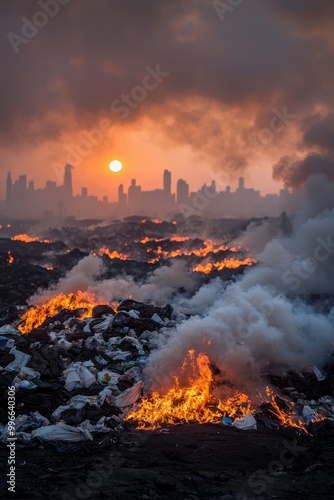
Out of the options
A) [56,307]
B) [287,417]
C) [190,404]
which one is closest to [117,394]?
[190,404]

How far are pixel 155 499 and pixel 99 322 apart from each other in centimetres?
837

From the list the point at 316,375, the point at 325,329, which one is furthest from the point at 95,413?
the point at 325,329

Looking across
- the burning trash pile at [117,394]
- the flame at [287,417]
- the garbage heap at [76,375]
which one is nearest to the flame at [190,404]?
the burning trash pile at [117,394]

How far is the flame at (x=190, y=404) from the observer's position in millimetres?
8734

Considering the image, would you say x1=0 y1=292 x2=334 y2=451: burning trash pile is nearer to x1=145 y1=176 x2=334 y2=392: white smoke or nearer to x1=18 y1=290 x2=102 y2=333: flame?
x1=145 y1=176 x2=334 y2=392: white smoke

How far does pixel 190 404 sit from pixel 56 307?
9.35 m

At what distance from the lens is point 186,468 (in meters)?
6.57

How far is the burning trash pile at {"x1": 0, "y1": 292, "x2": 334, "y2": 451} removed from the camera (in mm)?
8016

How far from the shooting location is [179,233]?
7638cm

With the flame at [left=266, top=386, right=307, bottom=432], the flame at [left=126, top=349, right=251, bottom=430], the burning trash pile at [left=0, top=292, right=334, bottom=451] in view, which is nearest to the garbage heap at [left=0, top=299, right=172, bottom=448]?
the burning trash pile at [left=0, top=292, right=334, bottom=451]

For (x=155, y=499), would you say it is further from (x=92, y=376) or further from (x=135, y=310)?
(x=135, y=310)

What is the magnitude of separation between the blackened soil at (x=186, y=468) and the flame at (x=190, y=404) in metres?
0.51

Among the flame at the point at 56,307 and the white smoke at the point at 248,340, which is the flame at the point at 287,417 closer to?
the white smoke at the point at 248,340

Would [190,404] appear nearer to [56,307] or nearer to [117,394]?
[117,394]
